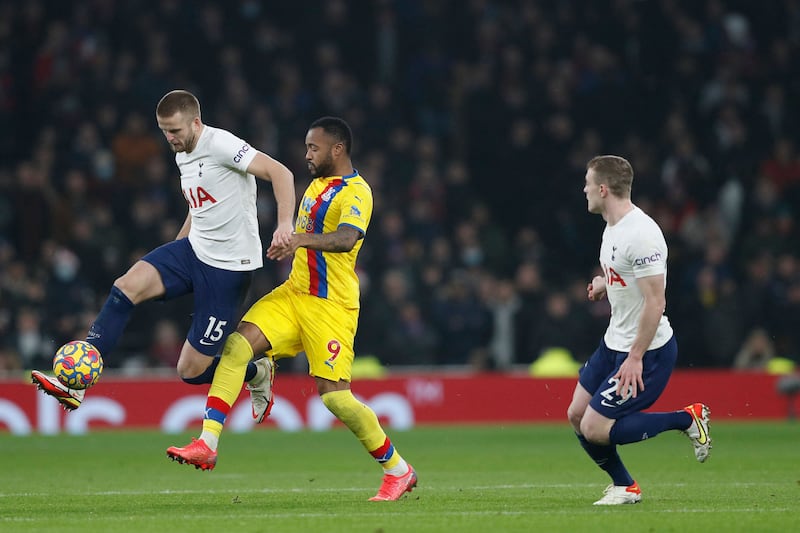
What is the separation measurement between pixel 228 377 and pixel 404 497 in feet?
4.73

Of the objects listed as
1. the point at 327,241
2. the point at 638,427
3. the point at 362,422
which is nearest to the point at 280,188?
the point at 327,241

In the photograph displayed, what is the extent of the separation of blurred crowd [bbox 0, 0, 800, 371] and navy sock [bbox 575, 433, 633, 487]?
9195mm

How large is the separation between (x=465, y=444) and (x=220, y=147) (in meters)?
7.04

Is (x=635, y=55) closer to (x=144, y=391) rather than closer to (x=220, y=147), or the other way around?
(x=144, y=391)

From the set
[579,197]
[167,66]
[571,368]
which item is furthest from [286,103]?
[571,368]

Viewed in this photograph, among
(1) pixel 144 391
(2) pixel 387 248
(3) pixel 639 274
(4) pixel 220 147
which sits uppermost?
(4) pixel 220 147

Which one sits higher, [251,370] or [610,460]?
[251,370]

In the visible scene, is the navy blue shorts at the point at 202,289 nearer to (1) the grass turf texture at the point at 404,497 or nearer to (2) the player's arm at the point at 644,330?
(1) the grass turf texture at the point at 404,497

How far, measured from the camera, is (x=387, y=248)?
1877 centimetres

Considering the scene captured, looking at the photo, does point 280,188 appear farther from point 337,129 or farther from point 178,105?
point 178,105

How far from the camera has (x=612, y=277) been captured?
27.8ft

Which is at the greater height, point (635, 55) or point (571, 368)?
point (635, 55)

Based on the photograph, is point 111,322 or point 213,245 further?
point 213,245

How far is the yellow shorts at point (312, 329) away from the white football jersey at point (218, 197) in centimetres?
33
